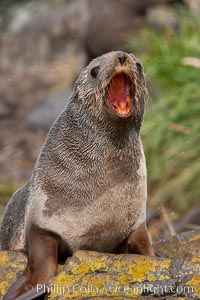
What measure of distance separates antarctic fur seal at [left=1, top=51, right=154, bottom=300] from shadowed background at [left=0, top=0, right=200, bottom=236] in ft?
2.32

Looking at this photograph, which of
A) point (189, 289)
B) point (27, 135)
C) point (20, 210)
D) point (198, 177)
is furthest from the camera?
point (27, 135)

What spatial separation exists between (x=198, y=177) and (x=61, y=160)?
5.19 m

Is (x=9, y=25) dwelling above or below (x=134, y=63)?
above

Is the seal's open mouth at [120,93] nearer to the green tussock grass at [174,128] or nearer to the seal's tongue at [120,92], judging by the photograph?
the seal's tongue at [120,92]

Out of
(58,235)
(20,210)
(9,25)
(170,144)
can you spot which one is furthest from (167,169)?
(9,25)

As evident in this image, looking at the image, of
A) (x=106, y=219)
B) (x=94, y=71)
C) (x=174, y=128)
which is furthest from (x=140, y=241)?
(x=174, y=128)

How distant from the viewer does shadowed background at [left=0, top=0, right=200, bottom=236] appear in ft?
35.8

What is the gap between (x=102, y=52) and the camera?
1719 cm

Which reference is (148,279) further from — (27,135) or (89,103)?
(27,135)

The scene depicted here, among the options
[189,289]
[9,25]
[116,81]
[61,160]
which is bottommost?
[189,289]

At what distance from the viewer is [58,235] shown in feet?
18.9

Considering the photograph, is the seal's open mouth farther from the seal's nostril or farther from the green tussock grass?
the green tussock grass

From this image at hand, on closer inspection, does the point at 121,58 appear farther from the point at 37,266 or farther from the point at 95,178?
the point at 37,266

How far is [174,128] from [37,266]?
539 cm
